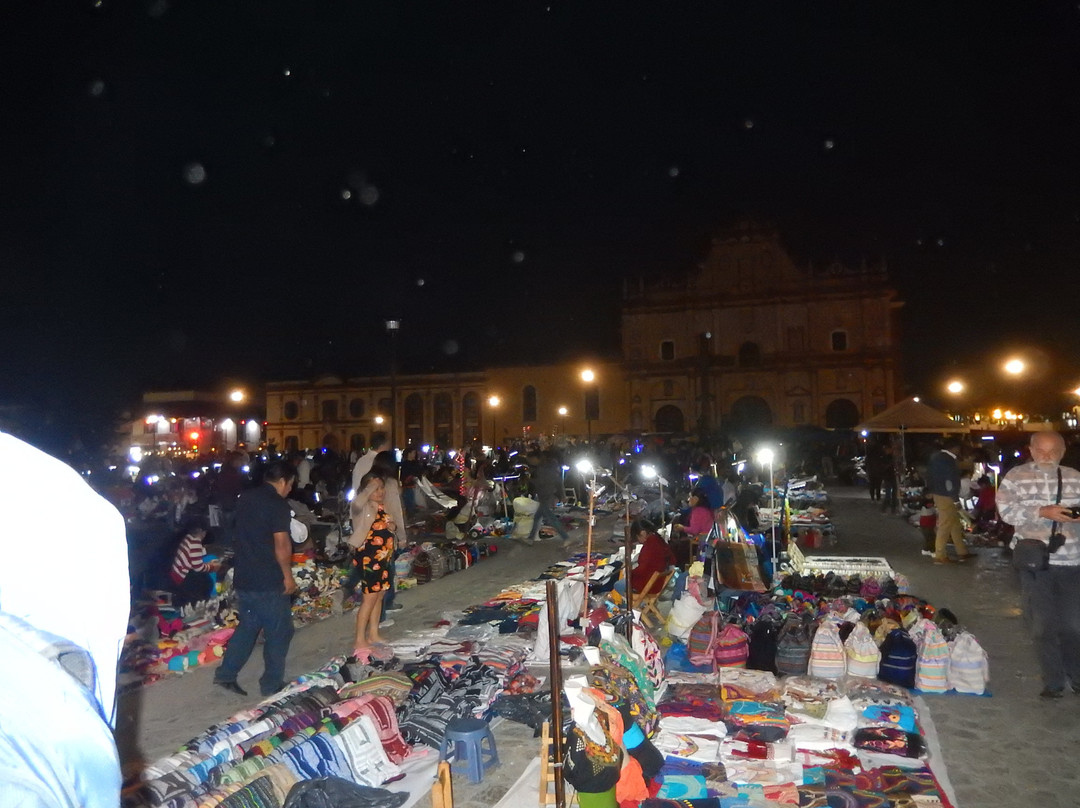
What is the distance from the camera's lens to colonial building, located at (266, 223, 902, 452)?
143 ft

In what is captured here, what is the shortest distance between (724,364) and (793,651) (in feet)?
132

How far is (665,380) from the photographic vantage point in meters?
46.2

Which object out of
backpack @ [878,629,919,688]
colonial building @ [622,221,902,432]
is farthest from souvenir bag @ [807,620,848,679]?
colonial building @ [622,221,902,432]

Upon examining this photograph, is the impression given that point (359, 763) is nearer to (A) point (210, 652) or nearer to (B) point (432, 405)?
(A) point (210, 652)

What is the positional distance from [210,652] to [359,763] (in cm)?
305

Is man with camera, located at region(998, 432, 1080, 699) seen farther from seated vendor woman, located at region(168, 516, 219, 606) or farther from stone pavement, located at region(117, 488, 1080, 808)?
seated vendor woman, located at region(168, 516, 219, 606)

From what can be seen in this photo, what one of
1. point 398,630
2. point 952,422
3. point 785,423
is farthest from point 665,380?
point 398,630

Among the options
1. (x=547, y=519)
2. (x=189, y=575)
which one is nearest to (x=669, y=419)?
(x=547, y=519)

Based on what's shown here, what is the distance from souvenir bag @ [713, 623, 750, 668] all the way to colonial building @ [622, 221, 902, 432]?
3685 cm

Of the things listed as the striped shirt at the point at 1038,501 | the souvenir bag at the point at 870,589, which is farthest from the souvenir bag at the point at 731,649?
the striped shirt at the point at 1038,501

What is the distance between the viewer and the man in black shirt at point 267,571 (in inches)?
225

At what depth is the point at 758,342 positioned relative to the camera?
45.5 meters

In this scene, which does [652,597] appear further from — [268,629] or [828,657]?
[268,629]

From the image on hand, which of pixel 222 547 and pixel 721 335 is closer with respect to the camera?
pixel 222 547
